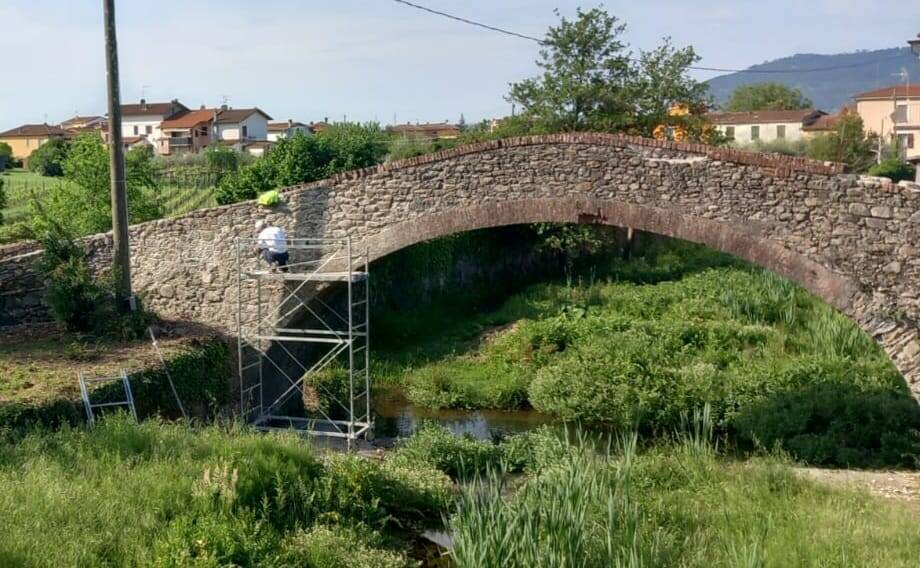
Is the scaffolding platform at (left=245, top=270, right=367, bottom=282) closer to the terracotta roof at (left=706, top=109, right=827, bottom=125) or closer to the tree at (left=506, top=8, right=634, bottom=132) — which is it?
the tree at (left=506, top=8, right=634, bottom=132)

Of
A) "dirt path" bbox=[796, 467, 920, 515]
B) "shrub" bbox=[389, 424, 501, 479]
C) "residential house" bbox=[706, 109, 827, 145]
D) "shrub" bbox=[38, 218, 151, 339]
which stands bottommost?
"dirt path" bbox=[796, 467, 920, 515]

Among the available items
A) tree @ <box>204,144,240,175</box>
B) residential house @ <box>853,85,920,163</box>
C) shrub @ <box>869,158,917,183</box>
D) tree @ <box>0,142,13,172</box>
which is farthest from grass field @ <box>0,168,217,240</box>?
residential house @ <box>853,85,920,163</box>

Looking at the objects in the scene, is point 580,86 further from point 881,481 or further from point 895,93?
point 895,93

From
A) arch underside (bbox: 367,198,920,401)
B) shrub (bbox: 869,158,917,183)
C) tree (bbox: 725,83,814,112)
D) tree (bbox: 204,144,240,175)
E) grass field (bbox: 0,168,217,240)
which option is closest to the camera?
arch underside (bbox: 367,198,920,401)

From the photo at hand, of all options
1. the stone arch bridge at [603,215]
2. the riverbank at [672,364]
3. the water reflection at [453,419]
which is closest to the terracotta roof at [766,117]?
the riverbank at [672,364]

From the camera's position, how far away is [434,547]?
9.73m

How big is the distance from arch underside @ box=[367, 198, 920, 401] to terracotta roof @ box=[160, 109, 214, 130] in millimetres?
49043

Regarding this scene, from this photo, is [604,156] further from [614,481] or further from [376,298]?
[376,298]

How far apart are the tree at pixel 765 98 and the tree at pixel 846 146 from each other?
2871 cm

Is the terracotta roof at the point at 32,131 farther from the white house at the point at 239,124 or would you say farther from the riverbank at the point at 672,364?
the riverbank at the point at 672,364

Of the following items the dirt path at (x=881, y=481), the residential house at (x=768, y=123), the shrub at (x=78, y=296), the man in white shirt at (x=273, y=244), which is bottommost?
the dirt path at (x=881, y=481)

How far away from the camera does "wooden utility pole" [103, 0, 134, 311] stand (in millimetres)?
13367

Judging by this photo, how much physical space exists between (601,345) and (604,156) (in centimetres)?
490

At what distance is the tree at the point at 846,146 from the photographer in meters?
40.2
